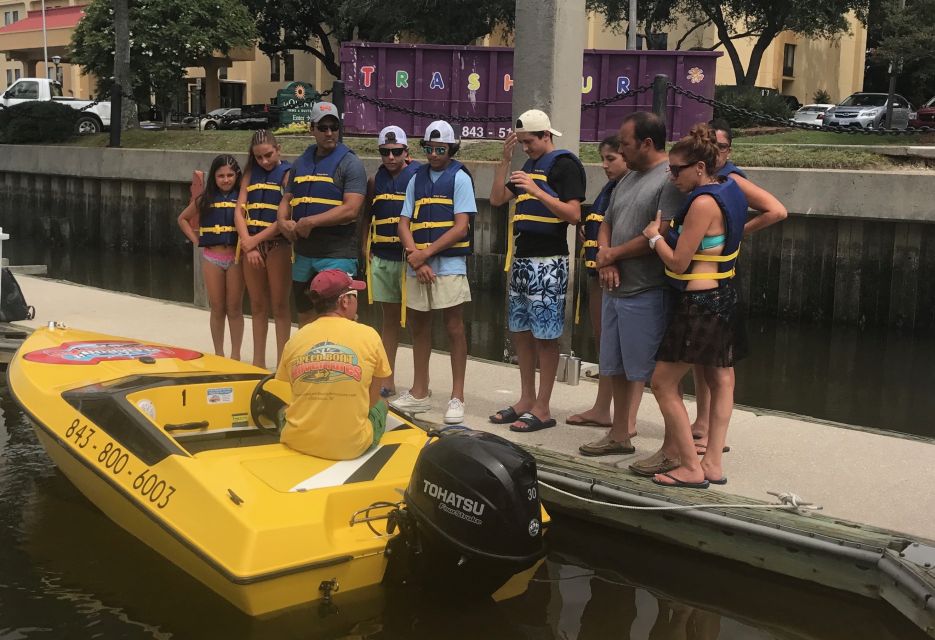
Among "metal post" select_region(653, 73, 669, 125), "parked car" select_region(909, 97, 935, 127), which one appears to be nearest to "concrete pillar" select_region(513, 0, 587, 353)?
"metal post" select_region(653, 73, 669, 125)

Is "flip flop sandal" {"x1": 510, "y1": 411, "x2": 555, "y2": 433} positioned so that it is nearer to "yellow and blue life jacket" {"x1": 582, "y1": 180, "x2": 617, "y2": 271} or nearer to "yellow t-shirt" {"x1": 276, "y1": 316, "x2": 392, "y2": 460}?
"yellow and blue life jacket" {"x1": 582, "y1": 180, "x2": 617, "y2": 271}

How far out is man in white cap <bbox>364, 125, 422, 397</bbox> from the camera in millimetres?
6695

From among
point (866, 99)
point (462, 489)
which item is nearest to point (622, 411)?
point (462, 489)

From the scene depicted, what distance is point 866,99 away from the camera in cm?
3338

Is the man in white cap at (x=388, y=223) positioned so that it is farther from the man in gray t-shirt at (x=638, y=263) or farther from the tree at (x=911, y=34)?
the tree at (x=911, y=34)

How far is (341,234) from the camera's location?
6.86 meters

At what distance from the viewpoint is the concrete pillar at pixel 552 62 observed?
761 cm

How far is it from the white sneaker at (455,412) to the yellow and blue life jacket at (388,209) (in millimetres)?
1037

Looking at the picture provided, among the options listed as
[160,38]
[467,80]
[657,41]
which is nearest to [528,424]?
[467,80]

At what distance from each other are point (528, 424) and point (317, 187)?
6.67 ft

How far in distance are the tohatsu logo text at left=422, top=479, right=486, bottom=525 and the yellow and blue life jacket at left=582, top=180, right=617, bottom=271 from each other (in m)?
2.40

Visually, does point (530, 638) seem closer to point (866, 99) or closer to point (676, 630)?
point (676, 630)

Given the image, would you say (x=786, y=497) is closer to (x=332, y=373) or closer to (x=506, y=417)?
(x=506, y=417)

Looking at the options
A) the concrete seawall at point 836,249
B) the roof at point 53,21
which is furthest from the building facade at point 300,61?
the concrete seawall at point 836,249
